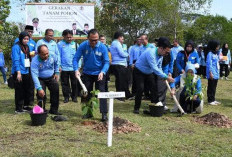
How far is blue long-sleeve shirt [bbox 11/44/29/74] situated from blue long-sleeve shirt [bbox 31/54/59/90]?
0.64m

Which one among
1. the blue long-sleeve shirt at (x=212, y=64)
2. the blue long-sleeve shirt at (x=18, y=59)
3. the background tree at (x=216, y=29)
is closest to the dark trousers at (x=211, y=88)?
the blue long-sleeve shirt at (x=212, y=64)

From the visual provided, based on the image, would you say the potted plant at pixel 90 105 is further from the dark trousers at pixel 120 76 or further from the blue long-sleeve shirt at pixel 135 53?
the blue long-sleeve shirt at pixel 135 53

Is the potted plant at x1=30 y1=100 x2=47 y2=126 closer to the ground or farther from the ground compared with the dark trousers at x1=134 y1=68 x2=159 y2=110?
closer to the ground

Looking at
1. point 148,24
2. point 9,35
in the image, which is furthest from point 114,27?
point 9,35

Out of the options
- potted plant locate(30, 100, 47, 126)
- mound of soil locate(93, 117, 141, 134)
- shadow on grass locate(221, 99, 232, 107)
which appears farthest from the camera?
shadow on grass locate(221, 99, 232, 107)

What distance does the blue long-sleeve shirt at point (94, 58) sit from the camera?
260 inches

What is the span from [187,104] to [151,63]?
1608 mm

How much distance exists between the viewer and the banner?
1234 centimetres

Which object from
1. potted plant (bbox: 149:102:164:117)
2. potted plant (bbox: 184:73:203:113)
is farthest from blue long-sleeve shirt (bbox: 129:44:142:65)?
potted plant (bbox: 149:102:164:117)

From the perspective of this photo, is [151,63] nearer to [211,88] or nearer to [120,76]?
[120,76]

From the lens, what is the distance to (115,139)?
5.17 m

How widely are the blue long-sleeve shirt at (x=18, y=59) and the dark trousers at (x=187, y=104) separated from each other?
12.3 ft

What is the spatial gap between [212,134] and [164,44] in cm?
213

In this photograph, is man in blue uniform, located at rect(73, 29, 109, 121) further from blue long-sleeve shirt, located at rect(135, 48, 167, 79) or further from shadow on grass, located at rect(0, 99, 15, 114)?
shadow on grass, located at rect(0, 99, 15, 114)
